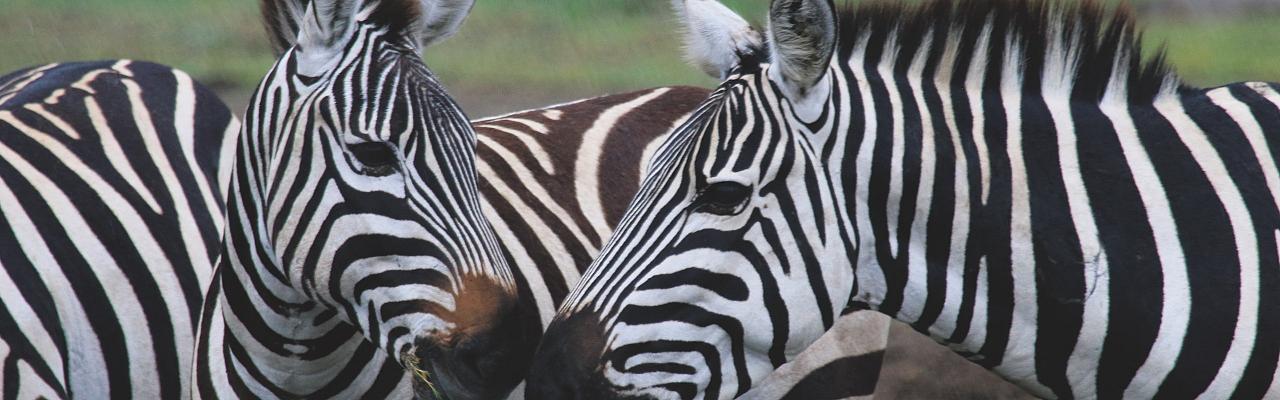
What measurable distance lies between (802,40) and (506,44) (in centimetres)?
1111

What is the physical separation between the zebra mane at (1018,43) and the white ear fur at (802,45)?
22 centimetres

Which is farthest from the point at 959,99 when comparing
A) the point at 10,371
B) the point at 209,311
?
the point at 10,371

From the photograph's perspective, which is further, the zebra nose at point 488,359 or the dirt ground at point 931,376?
the dirt ground at point 931,376

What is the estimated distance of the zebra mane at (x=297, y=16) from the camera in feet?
11.2

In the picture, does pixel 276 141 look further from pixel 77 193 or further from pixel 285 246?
pixel 77 193

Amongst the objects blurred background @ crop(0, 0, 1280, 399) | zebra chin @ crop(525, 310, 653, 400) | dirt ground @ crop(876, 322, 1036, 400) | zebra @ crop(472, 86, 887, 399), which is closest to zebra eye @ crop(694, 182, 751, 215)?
zebra chin @ crop(525, 310, 653, 400)

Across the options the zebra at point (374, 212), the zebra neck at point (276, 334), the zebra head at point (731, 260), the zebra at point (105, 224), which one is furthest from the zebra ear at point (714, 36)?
the zebra at point (105, 224)

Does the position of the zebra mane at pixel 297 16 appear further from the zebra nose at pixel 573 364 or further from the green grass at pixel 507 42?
the green grass at pixel 507 42

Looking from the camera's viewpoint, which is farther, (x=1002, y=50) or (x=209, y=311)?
(x=209, y=311)

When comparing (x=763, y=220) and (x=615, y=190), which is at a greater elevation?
(x=763, y=220)

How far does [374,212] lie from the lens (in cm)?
318

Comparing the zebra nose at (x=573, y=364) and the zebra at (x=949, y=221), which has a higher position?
the zebra at (x=949, y=221)

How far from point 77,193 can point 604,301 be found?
228 centimetres

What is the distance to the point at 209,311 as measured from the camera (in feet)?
12.8
